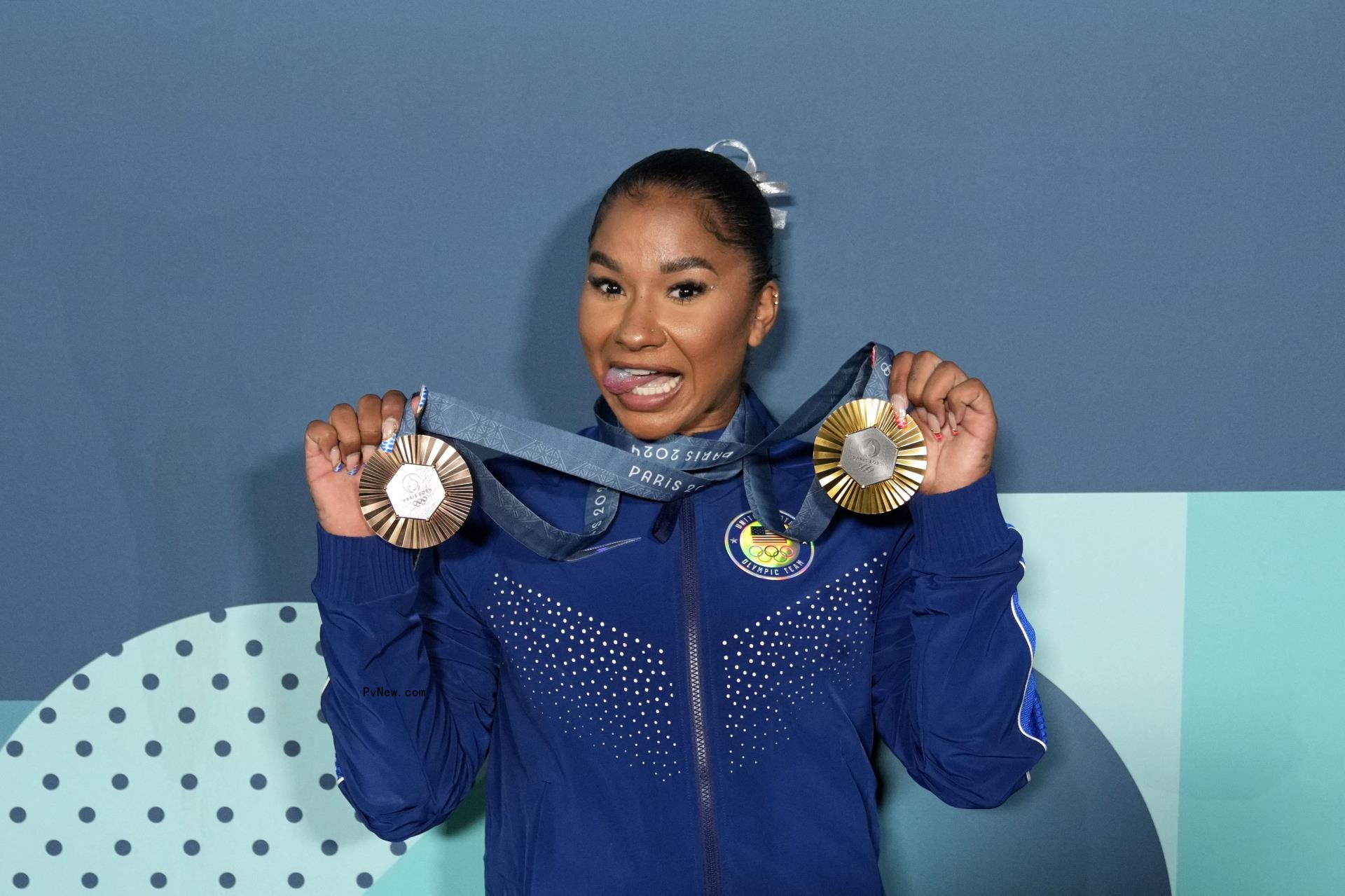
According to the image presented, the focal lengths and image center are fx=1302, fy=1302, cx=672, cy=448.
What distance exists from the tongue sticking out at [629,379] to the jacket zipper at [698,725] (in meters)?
0.22

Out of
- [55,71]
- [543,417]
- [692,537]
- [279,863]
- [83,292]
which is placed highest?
[55,71]

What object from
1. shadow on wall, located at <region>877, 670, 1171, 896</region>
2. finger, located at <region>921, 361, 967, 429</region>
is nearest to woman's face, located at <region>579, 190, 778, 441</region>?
finger, located at <region>921, 361, 967, 429</region>

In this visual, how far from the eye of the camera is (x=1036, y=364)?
6.73 ft

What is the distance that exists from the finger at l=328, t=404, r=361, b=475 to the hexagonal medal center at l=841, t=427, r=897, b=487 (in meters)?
0.59

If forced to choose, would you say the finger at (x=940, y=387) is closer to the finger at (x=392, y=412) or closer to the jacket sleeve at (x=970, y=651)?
the jacket sleeve at (x=970, y=651)

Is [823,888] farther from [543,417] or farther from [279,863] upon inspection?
[279,863]

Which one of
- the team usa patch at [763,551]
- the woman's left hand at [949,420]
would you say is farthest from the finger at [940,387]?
the team usa patch at [763,551]

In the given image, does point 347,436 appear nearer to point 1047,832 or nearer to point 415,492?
point 415,492

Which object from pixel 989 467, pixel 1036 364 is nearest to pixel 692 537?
pixel 989 467

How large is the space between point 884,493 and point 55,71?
4.96 ft

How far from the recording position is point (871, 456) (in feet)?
5.05

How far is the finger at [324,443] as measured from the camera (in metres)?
1.57

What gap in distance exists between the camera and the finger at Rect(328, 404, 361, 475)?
61.7 inches

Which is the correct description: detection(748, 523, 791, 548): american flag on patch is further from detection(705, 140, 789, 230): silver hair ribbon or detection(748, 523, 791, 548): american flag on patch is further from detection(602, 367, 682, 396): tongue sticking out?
detection(705, 140, 789, 230): silver hair ribbon
